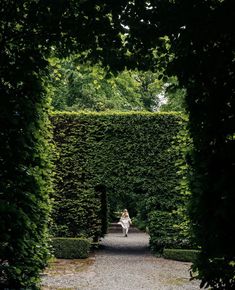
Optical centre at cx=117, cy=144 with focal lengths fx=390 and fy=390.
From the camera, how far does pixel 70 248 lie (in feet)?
47.3

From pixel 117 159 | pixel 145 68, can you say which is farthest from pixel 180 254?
pixel 145 68

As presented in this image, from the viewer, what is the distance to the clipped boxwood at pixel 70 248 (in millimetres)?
14383

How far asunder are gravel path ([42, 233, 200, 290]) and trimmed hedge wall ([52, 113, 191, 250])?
159 centimetres

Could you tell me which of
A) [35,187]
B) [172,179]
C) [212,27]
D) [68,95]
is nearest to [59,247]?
[172,179]

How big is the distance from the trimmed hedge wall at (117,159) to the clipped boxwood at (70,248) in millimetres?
1272

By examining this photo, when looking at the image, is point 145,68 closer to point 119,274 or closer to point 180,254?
point 119,274

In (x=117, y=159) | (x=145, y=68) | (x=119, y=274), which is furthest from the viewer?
(x=117, y=159)

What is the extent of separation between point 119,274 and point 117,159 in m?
5.36

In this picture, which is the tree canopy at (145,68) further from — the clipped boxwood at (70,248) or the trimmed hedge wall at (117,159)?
the trimmed hedge wall at (117,159)

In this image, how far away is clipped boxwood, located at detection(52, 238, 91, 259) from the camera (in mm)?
14383

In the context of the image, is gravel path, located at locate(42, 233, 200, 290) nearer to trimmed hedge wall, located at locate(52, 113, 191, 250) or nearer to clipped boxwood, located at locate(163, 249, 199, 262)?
clipped boxwood, located at locate(163, 249, 199, 262)

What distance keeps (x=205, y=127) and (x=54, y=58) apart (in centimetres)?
300

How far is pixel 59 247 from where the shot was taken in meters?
14.4

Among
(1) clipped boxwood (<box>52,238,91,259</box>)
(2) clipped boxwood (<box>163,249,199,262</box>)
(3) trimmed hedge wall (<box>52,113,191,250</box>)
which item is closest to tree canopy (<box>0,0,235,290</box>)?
(1) clipped boxwood (<box>52,238,91,259</box>)
